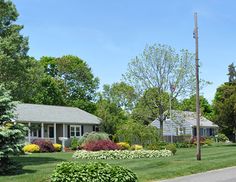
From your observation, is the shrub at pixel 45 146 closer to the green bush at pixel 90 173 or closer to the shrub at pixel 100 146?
the shrub at pixel 100 146

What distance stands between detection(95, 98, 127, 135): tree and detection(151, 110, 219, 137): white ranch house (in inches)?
236

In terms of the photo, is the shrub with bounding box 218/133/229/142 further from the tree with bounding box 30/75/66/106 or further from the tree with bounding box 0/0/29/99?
the tree with bounding box 0/0/29/99

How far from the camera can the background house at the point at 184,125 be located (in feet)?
169

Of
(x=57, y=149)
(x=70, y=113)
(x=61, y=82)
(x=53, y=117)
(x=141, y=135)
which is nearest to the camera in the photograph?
(x=141, y=135)

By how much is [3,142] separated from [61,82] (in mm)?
57625

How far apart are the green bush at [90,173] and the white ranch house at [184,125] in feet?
123

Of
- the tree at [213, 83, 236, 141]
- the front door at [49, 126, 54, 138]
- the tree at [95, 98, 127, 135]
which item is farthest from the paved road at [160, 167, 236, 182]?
the tree at [95, 98, 127, 135]

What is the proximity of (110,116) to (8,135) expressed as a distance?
33.4m

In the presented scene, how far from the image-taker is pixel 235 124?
157 feet

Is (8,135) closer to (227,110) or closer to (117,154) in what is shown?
(117,154)

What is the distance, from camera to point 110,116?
51094mm

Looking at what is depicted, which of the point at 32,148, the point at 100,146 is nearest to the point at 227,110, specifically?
the point at 100,146

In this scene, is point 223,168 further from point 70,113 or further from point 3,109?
point 70,113

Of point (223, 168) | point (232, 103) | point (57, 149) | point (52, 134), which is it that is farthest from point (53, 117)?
point (223, 168)
